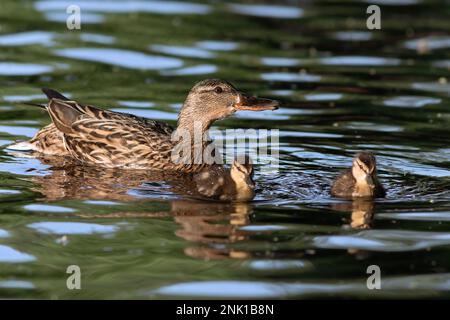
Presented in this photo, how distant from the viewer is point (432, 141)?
35.1ft

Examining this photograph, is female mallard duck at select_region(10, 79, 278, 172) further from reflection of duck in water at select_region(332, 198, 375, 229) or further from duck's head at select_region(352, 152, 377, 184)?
reflection of duck in water at select_region(332, 198, 375, 229)

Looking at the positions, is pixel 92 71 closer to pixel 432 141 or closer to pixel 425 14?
pixel 432 141

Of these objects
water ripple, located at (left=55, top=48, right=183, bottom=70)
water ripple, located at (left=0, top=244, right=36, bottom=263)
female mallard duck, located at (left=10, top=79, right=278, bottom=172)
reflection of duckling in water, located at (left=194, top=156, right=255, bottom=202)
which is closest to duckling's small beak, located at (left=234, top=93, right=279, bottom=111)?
female mallard duck, located at (left=10, top=79, right=278, bottom=172)

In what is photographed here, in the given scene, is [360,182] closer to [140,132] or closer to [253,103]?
[253,103]

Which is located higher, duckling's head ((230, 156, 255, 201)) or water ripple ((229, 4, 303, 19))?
water ripple ((229, 4, 303, 19))

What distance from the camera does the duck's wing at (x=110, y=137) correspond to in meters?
9.69

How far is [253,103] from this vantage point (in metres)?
9.86

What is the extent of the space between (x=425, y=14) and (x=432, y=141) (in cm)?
662

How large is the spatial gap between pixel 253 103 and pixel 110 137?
4.49 ft

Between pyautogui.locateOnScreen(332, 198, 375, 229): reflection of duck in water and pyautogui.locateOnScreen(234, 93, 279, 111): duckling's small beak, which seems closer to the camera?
pyautogui.locateOnScreen(332, 198, 375, 229): reflection of duck in water

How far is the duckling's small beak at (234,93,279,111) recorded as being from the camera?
979cm

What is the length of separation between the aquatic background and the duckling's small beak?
0.57 meters

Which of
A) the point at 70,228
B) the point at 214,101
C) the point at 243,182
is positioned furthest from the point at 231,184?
the point at 214,101

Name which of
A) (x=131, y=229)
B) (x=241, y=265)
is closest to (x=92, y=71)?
(x=131, y=229)
